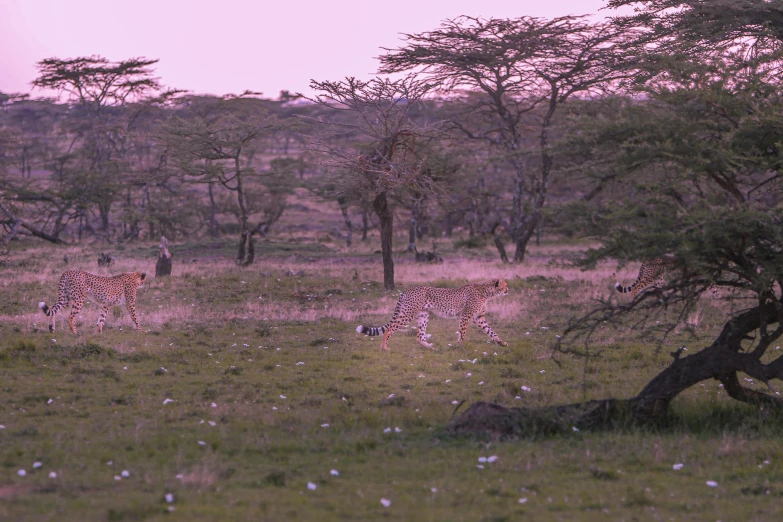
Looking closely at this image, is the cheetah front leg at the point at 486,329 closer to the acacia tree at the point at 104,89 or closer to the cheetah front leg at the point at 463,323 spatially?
the cheetah front leg at the point at 463,323

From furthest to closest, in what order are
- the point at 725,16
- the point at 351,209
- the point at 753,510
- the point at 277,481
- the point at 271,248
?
the point at 351,209 → the point at 271,248 → the point at 725,16 → the point at 277,481 → the point at 753,510

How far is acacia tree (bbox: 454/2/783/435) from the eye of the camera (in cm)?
838

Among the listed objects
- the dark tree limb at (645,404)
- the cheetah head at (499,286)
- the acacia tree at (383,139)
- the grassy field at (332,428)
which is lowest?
the grassy field at (332,428)

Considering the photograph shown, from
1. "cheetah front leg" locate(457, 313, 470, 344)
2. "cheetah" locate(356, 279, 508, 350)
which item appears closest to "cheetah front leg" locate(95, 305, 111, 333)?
"cheetah" locate(356, 279, 508, 350)

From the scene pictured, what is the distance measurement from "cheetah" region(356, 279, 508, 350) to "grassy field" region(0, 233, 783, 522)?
387mm

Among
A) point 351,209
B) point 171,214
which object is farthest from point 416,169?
point 351,209

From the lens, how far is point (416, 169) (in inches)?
832

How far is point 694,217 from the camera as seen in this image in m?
8.15

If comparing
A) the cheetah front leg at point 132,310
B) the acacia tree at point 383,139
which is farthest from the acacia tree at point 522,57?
the cheetah front leg at point 132,310

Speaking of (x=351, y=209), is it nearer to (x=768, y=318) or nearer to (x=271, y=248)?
(x=271, y=248)

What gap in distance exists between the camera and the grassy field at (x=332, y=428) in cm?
636

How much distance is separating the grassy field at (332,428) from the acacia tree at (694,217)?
45cm

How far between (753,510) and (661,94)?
4784 mm

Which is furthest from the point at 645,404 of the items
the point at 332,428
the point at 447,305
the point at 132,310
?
the point at 132,310
